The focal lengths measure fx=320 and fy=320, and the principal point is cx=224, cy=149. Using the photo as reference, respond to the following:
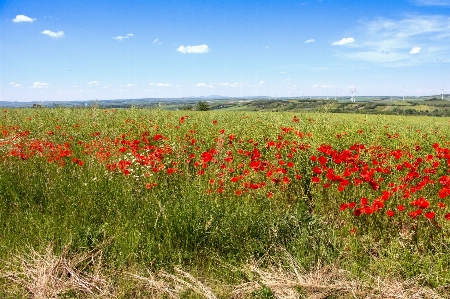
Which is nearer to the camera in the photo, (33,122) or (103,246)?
(103,246)

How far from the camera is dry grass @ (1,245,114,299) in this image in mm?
2363

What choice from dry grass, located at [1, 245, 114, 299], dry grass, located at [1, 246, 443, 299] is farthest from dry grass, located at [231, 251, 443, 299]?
dry grass, located at [1, 245, 114, 299]

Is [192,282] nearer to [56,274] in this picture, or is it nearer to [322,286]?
[322,286]

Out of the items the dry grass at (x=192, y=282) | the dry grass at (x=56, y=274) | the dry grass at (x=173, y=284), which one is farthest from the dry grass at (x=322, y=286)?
the dry grass at (x=56, y=274)

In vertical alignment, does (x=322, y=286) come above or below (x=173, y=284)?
above

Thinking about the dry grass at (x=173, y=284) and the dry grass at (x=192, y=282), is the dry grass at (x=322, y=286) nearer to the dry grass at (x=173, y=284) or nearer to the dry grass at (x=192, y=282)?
the dry grass at (x=192, y=282)

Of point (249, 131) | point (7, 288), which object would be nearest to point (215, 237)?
point (7, 288)

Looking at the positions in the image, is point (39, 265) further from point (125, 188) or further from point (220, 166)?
point (220, 166)

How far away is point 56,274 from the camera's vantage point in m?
2.51

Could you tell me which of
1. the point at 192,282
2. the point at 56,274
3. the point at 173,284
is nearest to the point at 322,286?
the point at 192,282

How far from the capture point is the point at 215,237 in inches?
117

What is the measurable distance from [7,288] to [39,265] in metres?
0.25

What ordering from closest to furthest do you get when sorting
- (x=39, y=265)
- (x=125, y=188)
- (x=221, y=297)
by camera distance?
(x=221, y=297) < (x=39, y=265) < (x=125, y=188)

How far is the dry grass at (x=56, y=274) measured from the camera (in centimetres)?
236
